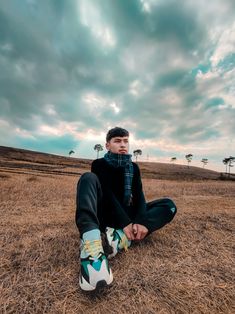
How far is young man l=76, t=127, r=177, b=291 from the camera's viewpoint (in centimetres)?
265

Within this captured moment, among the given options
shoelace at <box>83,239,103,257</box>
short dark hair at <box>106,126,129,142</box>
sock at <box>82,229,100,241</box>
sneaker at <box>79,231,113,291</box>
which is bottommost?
sneaker at <box>79,231,113,291</box>

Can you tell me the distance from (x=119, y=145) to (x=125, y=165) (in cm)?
41

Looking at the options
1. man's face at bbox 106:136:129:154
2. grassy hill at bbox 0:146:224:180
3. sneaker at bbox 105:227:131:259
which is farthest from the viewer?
grassy hill at bbox 0:146:224:180

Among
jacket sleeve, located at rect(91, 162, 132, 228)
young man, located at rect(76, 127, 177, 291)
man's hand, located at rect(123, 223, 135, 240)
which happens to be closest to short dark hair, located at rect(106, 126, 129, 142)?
young man, located at rect(76, 127, 177, 291)

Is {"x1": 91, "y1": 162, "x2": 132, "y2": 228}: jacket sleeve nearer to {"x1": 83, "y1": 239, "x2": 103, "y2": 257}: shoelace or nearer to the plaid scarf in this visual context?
the plaid scarf

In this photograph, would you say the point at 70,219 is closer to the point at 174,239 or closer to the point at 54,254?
the point at 54,254

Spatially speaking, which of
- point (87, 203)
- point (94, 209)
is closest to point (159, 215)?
point (94, 209)

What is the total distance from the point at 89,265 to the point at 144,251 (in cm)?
123

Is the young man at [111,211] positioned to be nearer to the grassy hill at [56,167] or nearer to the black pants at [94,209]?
the black pants at [94,209]

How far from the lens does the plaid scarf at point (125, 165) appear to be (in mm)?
3801

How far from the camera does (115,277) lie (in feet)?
9.24

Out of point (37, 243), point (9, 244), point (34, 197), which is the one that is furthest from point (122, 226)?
point (34, 197)

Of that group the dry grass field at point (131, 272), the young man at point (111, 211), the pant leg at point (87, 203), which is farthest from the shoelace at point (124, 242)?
the pant leg at point (87, 203)

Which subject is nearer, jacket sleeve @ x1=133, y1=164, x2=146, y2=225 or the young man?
the young man
